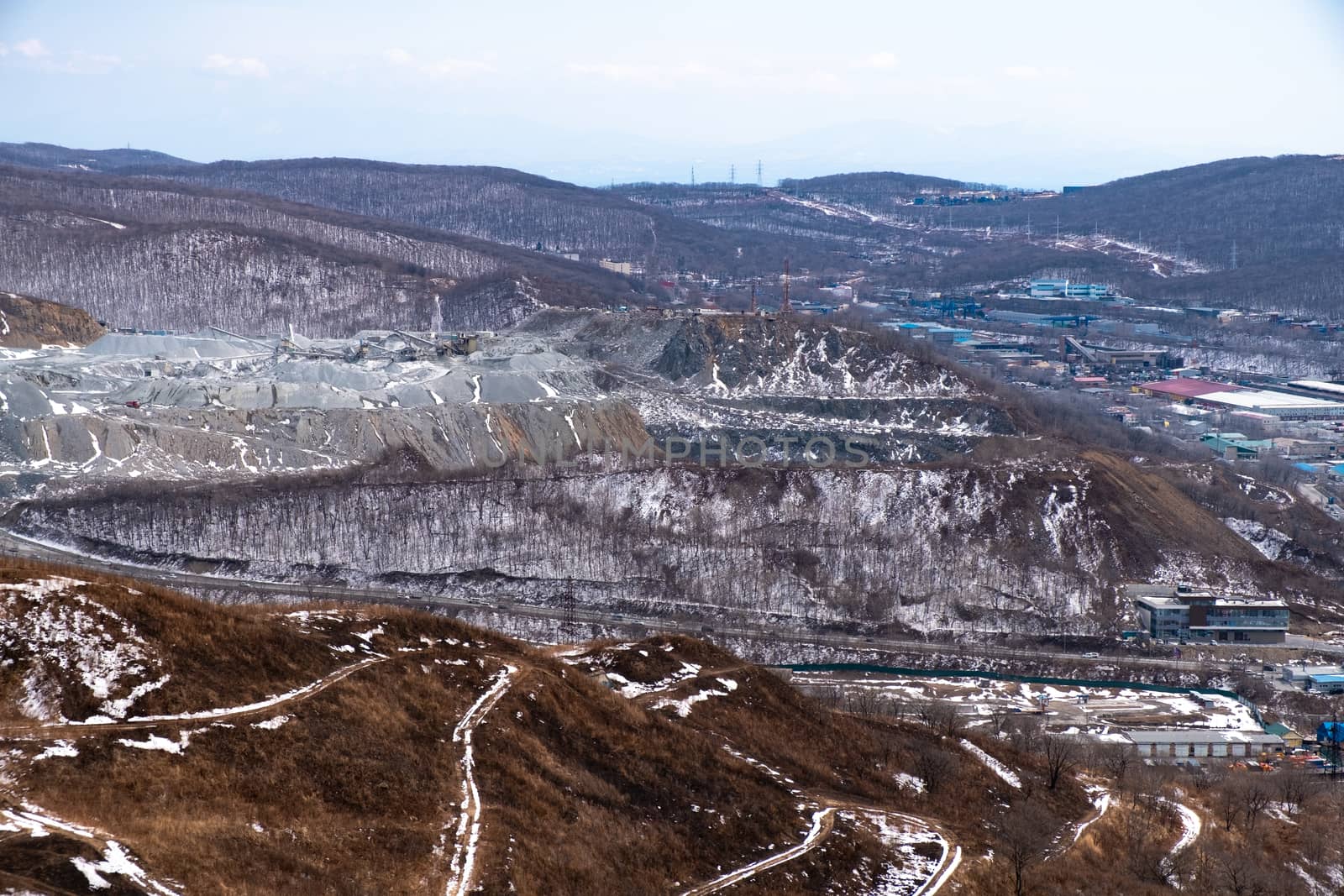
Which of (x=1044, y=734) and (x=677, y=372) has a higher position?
(x=677, y=372)

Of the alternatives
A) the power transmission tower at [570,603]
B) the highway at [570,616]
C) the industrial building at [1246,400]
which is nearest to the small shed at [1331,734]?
the highway at [570,616]

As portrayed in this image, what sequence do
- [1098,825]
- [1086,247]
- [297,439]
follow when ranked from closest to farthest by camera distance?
1. [1098,825]
2. [297,439]
3. [1086,247]

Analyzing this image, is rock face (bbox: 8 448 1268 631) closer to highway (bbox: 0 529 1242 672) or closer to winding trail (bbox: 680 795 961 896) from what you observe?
highway (bbox: 0 529 1242 672)

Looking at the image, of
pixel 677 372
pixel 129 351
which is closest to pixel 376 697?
pixel 677 372

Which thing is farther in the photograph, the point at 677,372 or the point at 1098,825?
the point at 677,372

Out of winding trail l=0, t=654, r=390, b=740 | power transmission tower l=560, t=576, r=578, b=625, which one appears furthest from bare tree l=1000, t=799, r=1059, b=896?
power transmission tower l=560, t=576, r=578, b=625

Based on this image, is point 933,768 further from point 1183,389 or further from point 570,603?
point 1183,389

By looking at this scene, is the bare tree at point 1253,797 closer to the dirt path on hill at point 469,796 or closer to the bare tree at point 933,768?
the bare tree at point 933,768

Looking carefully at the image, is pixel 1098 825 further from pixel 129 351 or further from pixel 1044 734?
pixel 129 351
